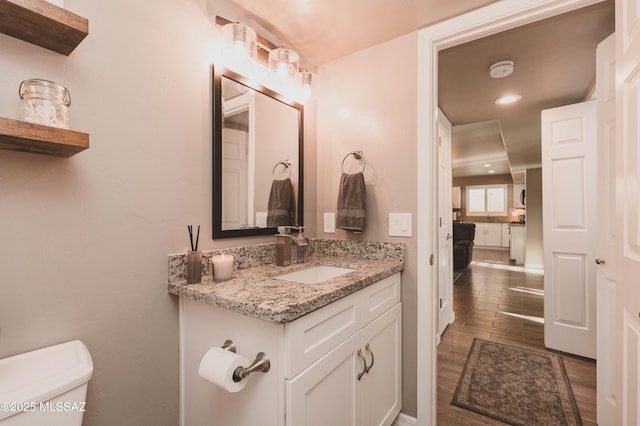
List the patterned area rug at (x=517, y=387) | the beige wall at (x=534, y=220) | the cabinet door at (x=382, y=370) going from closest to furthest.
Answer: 1. the cabinet door at (x=382, y=370)
2. the patterned area rug at (x=517, y=387)
3. the beige wall at (x=534, y=220)

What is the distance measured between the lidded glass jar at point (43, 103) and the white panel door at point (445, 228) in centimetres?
268

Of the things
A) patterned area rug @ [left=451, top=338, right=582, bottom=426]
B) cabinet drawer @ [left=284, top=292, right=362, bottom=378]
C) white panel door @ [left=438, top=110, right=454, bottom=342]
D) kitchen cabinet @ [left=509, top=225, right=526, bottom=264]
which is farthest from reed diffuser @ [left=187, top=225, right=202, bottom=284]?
kitchen cabinet @ [left=509, top=225, right=526, bottom=264]

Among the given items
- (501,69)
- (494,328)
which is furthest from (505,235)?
(501,69)

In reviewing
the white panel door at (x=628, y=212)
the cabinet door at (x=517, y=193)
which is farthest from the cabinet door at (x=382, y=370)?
the cabinet door at (x=517, y=193)

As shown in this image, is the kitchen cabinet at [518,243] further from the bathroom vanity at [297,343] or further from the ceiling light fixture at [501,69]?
the bathroom vanity at [297,343]

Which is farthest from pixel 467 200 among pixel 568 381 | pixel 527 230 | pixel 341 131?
pixel 341 131

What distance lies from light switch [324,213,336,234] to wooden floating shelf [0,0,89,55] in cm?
140

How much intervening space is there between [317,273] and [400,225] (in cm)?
54

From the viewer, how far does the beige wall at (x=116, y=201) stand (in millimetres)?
830

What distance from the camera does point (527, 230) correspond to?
5727 millimetres

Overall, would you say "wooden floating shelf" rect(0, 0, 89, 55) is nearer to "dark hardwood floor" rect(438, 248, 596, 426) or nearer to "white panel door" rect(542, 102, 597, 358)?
"dark hardwood floor" rect(438, 248, 596, 426)

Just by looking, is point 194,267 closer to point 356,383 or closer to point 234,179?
point 234,179

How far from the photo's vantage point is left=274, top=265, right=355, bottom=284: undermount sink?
1484 millimetres

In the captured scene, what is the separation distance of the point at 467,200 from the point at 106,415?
10.8 metres
